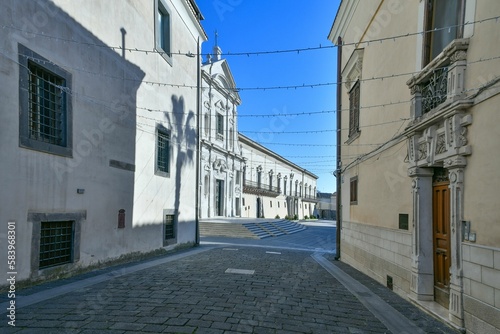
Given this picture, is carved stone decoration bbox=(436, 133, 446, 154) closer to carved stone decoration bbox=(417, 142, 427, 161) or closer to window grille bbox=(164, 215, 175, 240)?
carved stone decoration bbox=(417, 142, 427, 161)

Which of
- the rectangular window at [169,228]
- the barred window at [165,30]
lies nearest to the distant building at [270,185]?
the rectangular window at [169,228]

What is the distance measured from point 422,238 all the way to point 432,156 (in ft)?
4.97

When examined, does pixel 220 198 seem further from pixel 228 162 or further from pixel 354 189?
pixel 354 189

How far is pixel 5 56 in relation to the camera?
5711 millimetres

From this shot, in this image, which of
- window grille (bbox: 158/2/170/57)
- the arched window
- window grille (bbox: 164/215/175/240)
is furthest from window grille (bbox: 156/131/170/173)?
the arched window

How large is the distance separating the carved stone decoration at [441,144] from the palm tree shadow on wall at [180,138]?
928 centimetres

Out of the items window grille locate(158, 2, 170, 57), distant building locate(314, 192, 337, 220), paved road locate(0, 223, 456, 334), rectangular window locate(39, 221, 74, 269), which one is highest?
window grille locate(158, 2, 170, 57)

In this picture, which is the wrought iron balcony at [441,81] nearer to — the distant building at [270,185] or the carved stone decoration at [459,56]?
the carved stone decoration at [459,56]

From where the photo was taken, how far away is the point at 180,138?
519 inches

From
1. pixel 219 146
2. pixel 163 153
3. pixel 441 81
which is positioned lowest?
pixel 163 153

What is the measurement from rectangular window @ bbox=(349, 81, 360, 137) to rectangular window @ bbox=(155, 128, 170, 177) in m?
6.65

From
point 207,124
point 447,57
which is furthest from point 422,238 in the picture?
point 207,124

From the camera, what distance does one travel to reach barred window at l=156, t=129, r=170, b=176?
11.5 m

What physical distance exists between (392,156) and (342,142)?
4.98 m
